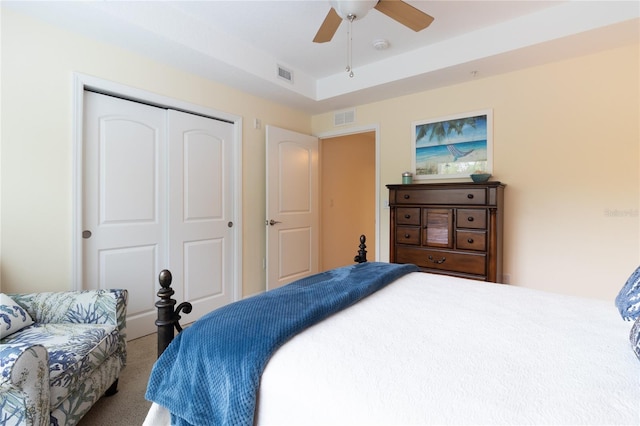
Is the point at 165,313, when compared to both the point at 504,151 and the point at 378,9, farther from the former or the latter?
the point at 504,151

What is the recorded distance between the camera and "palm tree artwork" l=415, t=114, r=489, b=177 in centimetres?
311

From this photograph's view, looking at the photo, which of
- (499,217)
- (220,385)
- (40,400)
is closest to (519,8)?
(499,217)

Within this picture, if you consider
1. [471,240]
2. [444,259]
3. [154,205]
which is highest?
[154,205]

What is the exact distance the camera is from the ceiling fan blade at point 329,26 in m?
1.88

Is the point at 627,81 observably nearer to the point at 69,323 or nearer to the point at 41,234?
the point at 69,323

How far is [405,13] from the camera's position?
6.04ft

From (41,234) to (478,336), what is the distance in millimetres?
2673

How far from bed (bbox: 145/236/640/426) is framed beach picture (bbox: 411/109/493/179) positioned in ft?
6.75

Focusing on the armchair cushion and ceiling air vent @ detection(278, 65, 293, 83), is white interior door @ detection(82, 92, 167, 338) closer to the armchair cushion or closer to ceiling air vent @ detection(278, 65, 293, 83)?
the armchair cushion

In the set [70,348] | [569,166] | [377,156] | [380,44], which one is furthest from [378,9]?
[70,348]

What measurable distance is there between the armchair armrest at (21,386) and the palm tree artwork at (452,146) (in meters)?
3.31

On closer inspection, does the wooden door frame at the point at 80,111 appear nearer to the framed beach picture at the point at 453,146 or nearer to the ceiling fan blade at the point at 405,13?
the ceiling fan blade at the point at 405,13

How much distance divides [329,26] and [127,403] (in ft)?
8.29

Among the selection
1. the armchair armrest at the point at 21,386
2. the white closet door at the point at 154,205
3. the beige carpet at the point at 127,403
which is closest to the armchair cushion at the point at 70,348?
the armchair armrest at the point at 21,386
